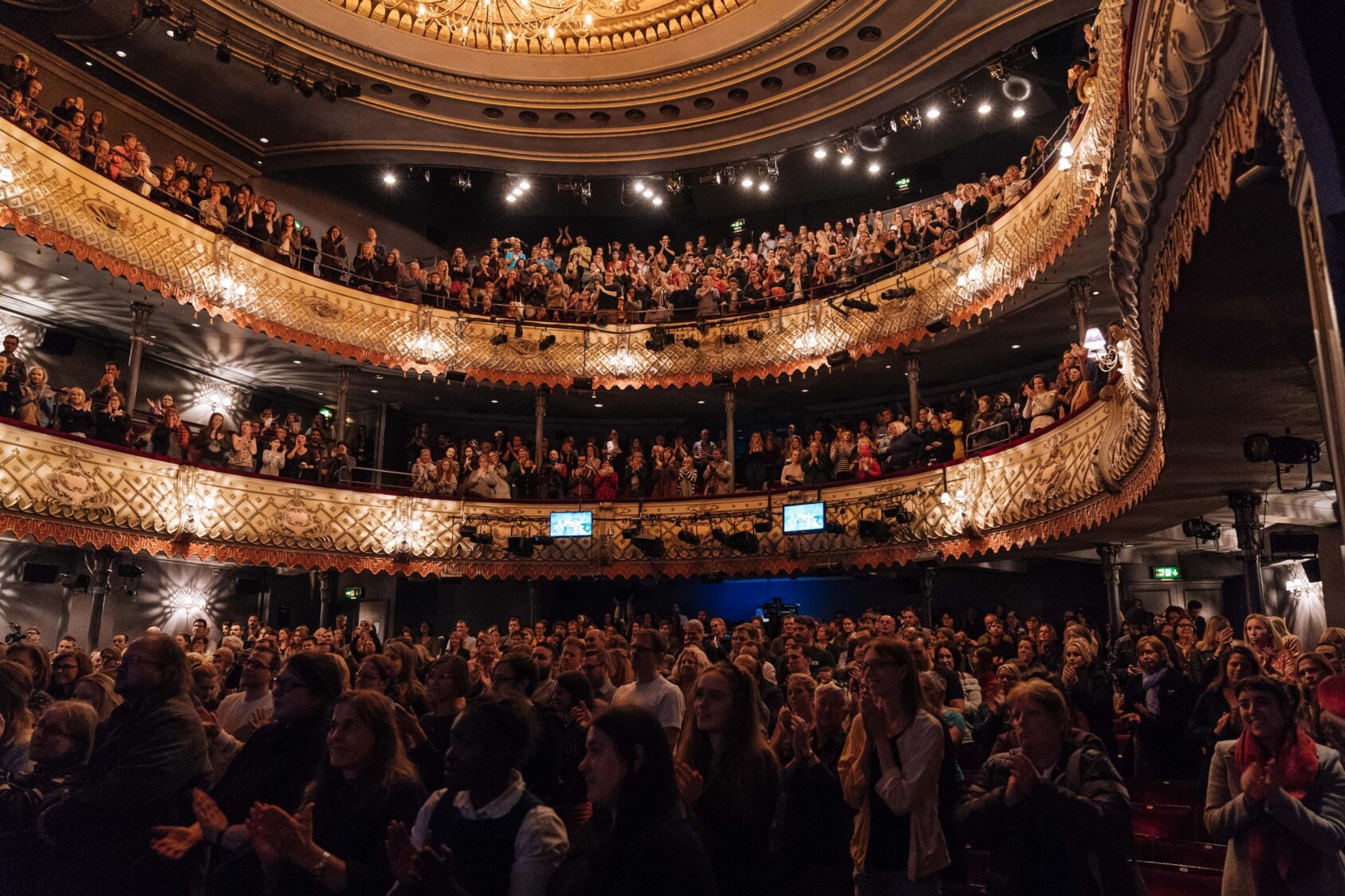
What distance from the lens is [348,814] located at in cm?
264

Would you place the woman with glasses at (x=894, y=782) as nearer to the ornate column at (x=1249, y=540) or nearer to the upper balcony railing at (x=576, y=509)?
the upper balcony railing at (x=576, y=509)

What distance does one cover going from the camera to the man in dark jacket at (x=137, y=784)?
2924mm

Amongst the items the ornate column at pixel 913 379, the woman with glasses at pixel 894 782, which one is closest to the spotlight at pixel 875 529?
the ornate column at pixel 913 379

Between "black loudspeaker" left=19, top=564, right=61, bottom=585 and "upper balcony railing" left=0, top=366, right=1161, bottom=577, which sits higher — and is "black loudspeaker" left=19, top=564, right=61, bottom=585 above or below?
below

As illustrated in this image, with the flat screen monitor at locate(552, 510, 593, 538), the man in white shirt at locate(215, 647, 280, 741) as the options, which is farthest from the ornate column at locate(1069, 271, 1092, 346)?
the man in white shirt at locate(215, 647, 280, 741)

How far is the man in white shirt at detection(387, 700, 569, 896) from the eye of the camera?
2178 mm

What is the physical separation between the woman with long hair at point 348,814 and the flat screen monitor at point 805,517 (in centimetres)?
1209

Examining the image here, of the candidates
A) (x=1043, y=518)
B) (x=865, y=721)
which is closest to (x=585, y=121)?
(x=1043, y=518)

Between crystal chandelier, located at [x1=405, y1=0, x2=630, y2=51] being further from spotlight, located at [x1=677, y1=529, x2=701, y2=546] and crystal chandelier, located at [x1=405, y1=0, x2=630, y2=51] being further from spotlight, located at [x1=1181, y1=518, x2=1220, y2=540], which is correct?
spotlight, located at [x1=1181, y1=518, x2=1220, y2=540]

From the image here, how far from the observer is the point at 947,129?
Result: 57.6ft

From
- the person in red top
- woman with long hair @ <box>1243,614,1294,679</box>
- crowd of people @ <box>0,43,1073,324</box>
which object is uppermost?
crowd of people @ <box>0,43,1073,324</box>

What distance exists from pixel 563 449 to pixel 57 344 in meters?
8.98

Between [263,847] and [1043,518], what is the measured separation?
10529 millimetres

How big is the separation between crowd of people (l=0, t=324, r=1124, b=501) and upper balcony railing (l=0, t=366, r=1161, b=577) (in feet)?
1.28
